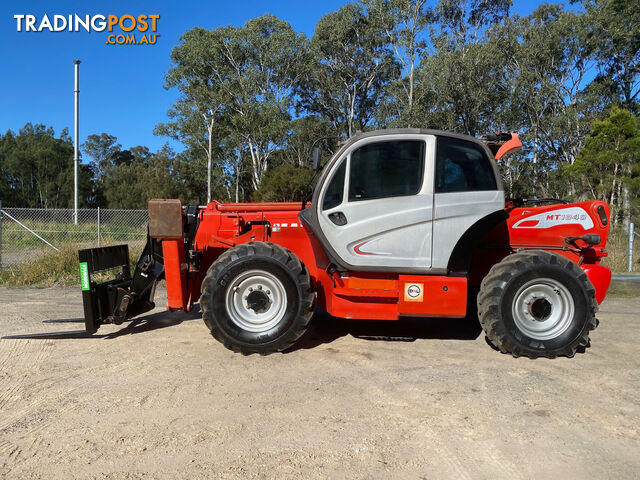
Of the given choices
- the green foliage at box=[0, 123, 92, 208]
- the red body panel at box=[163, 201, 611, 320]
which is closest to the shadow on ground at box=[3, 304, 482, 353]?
the red body panel at box=[163, 201, 611, 320]

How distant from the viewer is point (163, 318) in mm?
6543

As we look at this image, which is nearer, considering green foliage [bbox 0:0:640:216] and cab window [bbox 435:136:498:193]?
cab window [bbox 435:136:498:193]

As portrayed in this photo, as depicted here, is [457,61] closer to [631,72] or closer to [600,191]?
[631,72]

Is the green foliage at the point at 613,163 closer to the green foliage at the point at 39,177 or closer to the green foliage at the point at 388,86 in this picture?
the green foliage at the point at 388,86

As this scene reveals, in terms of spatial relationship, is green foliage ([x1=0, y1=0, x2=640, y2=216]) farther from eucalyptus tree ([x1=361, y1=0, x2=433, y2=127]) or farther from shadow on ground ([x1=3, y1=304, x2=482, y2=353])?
shadow on ground ([x1=3, y1=304, x2=482, y2=353])

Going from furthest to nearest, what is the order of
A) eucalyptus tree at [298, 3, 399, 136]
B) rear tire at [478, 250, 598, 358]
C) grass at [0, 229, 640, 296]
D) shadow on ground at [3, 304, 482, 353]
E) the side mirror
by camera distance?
eucalyptus tree at [298, 3, 399, 136], grass at [0, 229, 640, 296], shadow on ground at [3, 304, 482, 353], the side mirror, rear tire at [478, 250, 598, 358]

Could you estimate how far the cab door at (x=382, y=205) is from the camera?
15.8ft

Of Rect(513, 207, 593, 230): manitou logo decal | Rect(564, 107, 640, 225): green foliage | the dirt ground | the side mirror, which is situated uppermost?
Rect(564, 107, 640, 225): green foliage

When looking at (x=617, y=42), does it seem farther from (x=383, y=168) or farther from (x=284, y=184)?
(x=383, y=168)

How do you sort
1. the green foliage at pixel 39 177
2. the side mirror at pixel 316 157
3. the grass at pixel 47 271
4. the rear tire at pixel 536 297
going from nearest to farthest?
the rear tire at pixel 536 297 < the side mirror at pixel 316 157 < the grass at pixel 47 271 < the green foliage at pixel 39 177

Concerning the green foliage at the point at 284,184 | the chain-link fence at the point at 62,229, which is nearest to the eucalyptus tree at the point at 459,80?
the green foliage at the point at 284,184

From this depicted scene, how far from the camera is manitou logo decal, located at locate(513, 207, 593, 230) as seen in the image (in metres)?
5.27

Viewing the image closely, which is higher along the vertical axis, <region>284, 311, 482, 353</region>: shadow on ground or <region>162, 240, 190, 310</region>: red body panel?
<region>162, 240, 190, 310</region>: red body panel

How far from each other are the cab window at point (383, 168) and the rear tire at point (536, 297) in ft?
4.66
